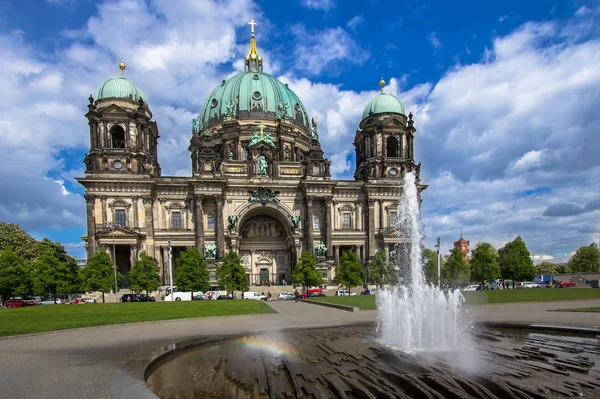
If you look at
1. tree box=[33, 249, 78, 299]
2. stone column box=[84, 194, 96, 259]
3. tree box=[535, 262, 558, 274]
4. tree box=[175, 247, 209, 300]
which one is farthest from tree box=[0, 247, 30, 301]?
tree box=[535, 262, 558, 274]

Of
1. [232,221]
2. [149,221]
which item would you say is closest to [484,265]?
[232,221]

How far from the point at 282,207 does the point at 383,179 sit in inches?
632

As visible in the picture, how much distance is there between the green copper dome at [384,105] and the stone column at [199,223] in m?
30.6

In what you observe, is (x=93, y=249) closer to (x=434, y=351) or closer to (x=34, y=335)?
(x=34, y=335)

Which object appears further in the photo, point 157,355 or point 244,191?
point 244,191

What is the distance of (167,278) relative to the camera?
175 ft

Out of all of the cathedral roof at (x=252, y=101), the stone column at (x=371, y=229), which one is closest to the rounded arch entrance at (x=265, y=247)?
the stone column at (x=371, y=229)

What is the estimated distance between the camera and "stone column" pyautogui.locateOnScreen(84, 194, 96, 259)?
164 ft

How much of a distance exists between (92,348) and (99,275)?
35621 mm

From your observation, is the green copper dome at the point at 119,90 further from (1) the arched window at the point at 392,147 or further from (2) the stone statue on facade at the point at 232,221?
(1) the arched window at the point at 392,147

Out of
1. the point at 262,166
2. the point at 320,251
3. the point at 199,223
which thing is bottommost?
the point at 320,251

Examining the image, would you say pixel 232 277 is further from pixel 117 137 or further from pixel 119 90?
pixel 119 90

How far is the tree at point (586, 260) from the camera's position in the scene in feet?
343

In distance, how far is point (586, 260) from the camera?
10650cm
